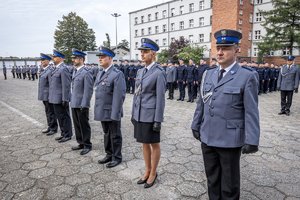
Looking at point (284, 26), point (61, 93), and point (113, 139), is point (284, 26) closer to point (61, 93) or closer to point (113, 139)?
point (61, 93)

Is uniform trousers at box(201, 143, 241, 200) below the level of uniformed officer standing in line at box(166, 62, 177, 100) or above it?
below

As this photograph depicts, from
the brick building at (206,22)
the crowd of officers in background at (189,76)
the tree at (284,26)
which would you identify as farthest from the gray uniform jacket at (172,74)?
the brick building at (206,22)

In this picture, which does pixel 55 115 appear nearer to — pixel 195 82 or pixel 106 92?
pixel 106 92

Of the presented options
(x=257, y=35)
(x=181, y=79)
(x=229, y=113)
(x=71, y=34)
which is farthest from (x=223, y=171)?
(x=71, y=34)

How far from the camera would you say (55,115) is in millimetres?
5891

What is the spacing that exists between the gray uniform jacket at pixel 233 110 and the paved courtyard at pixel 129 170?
1217 millimetres

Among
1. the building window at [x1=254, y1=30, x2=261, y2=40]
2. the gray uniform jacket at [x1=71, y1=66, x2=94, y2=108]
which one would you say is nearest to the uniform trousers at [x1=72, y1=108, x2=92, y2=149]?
the gray uniform jacket at [x1=71, y1=66, x2=94, y2=108]

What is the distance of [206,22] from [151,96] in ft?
132

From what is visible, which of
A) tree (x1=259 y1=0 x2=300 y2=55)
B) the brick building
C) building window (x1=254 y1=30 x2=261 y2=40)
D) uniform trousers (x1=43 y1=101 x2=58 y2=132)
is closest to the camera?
uniform trousers (x1=43 y1=101 x2=58 y2=132)

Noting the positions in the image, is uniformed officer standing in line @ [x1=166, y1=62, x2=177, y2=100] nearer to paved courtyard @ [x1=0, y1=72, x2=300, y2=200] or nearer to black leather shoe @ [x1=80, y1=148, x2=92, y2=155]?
paved courtyard @ [x1=0, y1=72, x2=300, y2=200]

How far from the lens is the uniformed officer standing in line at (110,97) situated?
3965mm

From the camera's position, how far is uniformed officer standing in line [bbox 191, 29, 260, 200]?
224cm

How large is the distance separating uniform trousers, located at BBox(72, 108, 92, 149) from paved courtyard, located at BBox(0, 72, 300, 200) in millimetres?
269

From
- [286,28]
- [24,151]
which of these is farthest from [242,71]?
[286,28]
